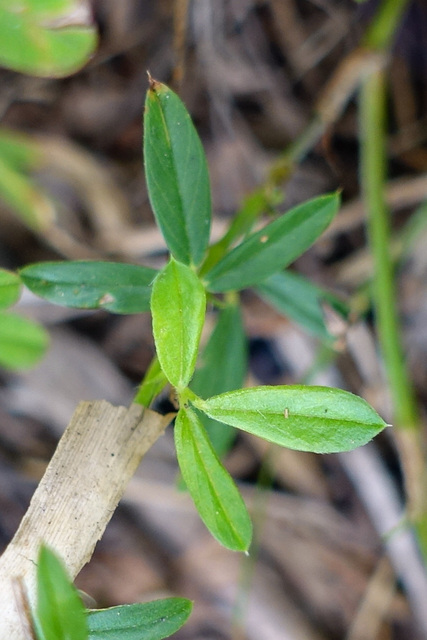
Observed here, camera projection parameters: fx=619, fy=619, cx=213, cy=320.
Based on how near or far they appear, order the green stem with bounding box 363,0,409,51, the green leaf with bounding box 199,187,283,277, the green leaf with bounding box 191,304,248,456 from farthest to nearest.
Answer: the green stem with bounding box 363,0,409,51 < the green leaf with bounding box 191,304,248,456 < the green leaf with bounding box 199,187,283,277

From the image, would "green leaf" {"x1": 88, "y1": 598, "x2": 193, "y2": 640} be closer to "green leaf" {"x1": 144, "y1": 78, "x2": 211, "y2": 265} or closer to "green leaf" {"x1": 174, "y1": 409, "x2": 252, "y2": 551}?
"green leaf" {"x1": 174, "y1": 409, "x2": 252, "y2": 551}

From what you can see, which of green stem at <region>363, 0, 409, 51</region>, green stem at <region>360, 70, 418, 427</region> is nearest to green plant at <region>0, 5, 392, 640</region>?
green stem at <region>360, 70, 418, 427</region>

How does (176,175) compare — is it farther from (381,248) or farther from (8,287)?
(381,248)

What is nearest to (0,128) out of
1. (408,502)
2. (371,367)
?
(371,367)

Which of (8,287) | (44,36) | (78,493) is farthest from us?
(44,36)

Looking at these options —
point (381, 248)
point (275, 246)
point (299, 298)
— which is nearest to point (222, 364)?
point (299, 298)

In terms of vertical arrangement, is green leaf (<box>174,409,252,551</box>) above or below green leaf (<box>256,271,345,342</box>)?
below

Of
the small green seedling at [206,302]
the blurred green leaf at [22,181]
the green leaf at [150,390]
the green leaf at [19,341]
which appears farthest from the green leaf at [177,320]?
the blurred green leaf at [22,181]
